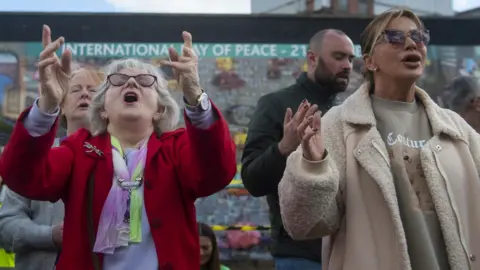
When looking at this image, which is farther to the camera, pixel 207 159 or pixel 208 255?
pixel 208 255

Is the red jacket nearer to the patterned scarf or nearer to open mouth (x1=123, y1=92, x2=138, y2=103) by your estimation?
the patterned scarf

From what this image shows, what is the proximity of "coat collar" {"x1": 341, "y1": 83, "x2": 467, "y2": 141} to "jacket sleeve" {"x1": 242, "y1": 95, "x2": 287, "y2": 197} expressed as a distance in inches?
17.8

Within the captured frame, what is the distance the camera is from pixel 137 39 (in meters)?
6.43

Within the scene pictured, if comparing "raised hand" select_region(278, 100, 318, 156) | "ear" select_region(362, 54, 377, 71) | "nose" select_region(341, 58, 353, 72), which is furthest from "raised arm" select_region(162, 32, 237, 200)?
"nose" select_region(341, 58, 353, 72)

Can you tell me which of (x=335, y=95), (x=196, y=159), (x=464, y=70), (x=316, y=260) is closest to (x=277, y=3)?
(x=464, y=70)

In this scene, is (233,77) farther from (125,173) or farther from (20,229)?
(125,173)

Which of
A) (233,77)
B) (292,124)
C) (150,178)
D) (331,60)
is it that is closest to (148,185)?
(150,178)

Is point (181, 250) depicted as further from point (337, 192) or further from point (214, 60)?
point (214, 60)

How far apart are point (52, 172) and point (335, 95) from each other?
171cm

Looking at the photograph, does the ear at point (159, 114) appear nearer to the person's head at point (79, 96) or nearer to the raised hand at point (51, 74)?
the raised hand at point (51, 74)

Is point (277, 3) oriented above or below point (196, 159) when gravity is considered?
above

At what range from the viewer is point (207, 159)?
246 cm

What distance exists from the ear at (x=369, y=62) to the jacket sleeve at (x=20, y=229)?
1.66 m

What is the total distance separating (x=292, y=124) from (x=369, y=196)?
1.39 feet
